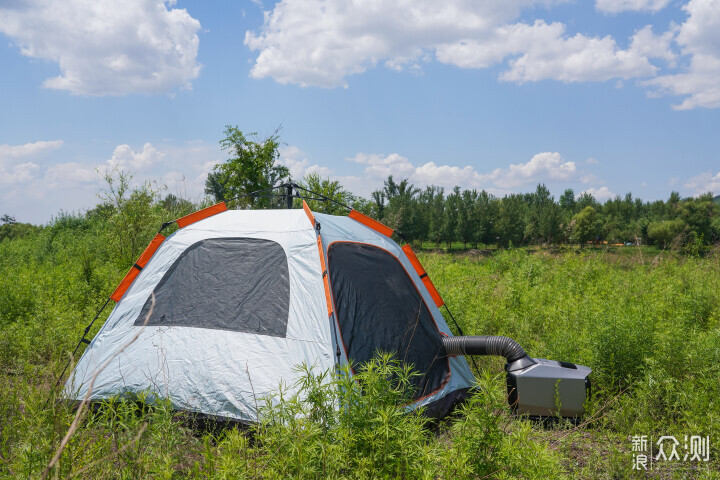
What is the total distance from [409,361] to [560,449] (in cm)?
137

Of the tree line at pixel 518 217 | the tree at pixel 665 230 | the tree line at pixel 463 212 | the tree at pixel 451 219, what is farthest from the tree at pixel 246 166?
the tree at pixel 451 219

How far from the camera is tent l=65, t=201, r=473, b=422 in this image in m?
3.93

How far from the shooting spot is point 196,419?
148 inches

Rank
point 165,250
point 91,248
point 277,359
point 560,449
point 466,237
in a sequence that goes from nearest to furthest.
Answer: point 560,449 < point 277,359 < point 165,250 < point 91,248 < point 466,237

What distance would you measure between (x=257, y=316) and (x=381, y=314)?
1109 millimetres

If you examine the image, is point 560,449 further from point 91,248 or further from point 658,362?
point 91,248

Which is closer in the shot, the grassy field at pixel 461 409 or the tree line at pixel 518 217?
the grassy field at pixel 461 409

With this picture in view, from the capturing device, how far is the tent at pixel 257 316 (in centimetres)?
393

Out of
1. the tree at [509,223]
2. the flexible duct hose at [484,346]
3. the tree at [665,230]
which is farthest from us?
the tree at [509,223]

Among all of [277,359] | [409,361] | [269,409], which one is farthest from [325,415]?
[409,361]

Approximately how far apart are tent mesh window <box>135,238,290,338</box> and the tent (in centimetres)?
1

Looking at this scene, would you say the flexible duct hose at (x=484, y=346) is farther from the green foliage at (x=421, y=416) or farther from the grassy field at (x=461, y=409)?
the grassy field at (x=461, y=409)

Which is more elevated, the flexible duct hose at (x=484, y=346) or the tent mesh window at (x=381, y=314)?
the tent mesh window at (x=381, y=314)

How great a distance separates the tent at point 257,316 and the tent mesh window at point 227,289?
0.04 feet
